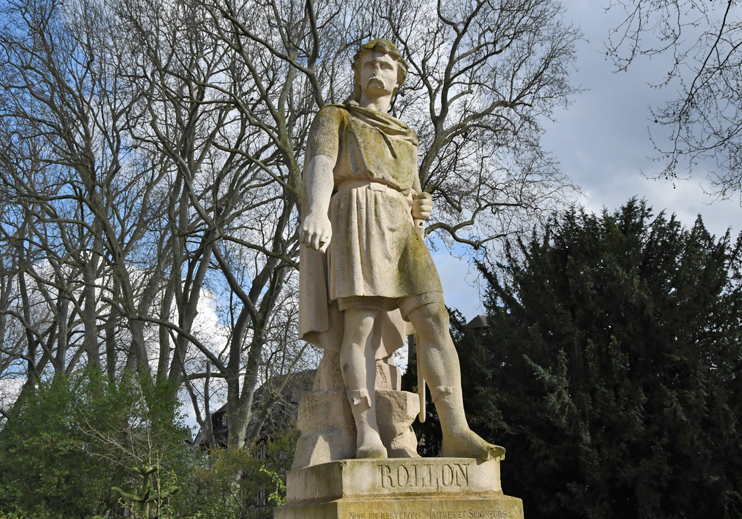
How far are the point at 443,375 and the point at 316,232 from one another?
108 centimetres

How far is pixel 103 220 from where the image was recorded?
16.8 m

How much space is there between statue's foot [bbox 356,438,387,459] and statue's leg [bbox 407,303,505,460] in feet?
1.21

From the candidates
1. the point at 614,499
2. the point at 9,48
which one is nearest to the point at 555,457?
the point at 614,499

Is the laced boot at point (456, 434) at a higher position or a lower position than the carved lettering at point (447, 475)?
higher

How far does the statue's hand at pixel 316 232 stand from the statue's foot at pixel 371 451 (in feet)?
3.62

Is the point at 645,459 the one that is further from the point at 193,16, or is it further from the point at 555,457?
the point at 193,16

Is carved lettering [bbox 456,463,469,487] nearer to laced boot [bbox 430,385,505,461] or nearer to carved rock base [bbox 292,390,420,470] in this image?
laced boot [bbox 430,385,505,461]

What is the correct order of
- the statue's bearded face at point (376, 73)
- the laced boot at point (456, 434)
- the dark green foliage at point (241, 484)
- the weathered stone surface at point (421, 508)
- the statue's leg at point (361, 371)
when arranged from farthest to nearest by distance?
the dark green foliage at point (241, 484) → the statue's bearded face at point (376, 73) → the statue's leg at point (361, 371) → the laced boot at point (456, 434) → the weathered stone surface at point (421, 508)

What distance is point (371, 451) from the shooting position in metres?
4.25

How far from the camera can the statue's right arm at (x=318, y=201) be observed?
14.6 ft

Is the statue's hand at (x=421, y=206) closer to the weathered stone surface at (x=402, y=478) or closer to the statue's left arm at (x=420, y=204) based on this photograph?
the statue's left arm at (x=420, y=204)

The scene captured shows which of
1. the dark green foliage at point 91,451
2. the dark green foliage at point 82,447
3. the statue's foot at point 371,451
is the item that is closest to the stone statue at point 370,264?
the statue's foot at point 371,451

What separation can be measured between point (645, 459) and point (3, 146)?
14.6 meters

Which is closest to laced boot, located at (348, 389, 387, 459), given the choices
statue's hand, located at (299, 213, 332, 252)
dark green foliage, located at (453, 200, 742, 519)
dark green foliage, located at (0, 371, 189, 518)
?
statue's hand, located at (299, 213, 332, 252)
